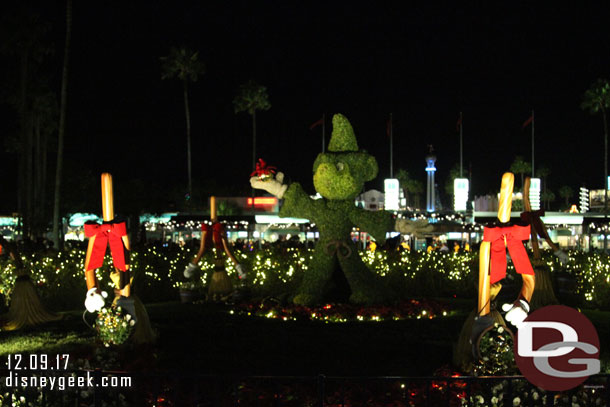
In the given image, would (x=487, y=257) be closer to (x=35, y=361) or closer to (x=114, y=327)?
(x=114, y=327)

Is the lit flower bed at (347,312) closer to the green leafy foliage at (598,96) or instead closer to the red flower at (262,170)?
the red flower at (262,170)

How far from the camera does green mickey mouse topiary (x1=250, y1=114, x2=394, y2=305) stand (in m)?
13.0

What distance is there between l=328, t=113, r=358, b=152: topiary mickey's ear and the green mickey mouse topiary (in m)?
0.12

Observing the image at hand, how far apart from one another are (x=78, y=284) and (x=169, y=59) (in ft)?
104

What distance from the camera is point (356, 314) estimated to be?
489 inches

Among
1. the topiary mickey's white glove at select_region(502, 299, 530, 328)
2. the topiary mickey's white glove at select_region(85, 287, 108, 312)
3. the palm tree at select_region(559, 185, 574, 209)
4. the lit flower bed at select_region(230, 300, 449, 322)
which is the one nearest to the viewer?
the topiary mickey's white glove at select_region(502, 299, 530, 328)

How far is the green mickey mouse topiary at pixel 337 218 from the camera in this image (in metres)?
13.0

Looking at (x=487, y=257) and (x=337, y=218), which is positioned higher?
(x=337, y=218)

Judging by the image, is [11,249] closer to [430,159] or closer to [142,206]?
[142,206]

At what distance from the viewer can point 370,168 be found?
43.8ft

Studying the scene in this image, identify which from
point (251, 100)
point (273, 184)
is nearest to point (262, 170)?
point (273, 184)

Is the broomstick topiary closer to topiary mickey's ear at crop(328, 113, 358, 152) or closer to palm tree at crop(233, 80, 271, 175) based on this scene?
topiary mickey's ear at crop(328, 113, 358, 152)

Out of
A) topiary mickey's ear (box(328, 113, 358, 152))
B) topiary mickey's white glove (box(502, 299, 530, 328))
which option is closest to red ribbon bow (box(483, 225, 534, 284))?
topiary mickey's white glove (box(502, 299, 530, 328))

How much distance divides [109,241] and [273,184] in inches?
170
